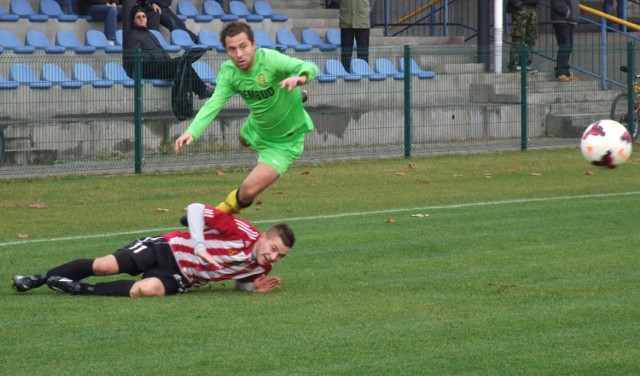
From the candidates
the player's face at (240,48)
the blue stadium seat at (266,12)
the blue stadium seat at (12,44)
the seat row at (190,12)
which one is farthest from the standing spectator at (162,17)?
the player's face at (240,48)

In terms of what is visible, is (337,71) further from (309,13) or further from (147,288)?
(147,288)

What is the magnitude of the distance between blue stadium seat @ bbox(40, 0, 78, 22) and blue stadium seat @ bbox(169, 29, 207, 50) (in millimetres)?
1774

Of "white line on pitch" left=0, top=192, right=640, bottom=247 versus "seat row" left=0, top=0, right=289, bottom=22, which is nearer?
"white line on pitch" left=0, top=192, right=640, bottom=247

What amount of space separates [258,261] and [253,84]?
2193mm

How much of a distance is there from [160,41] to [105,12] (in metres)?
1.32

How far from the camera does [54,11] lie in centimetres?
2242

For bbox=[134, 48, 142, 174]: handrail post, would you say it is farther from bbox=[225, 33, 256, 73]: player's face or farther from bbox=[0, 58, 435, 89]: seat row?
bbox=[225, 33, 256, 73]: player's face

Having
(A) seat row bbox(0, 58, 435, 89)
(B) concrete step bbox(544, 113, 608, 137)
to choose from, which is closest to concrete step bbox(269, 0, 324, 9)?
(A) seat row bbox(0, 58, 435, 89)

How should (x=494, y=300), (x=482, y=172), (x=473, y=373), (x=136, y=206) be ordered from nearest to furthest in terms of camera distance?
(x=473, y=373), (x=494, y=300), (x=136, y=206), (x=482, y=172)

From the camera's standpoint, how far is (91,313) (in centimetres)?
815

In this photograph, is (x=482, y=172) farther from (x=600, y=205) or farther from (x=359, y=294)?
(x=359, y=294)

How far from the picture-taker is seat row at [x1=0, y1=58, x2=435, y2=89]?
687 inches

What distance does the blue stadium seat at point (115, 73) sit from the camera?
18375mm

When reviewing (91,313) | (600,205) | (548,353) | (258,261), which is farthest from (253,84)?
(600,205)
